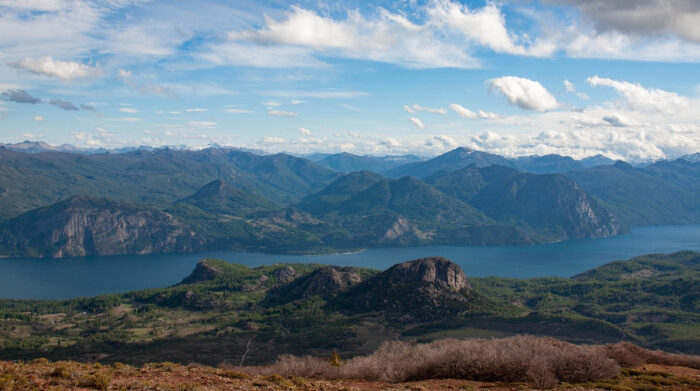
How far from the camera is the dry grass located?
54375mm

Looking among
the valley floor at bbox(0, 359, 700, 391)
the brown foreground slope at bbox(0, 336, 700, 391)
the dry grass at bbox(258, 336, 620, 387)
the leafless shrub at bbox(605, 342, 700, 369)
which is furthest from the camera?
the leafless shrub at bbox(605, 342, 700, 369)

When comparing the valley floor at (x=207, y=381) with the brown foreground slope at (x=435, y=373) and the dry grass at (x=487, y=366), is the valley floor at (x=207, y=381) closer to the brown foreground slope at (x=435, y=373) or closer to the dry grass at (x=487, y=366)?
the brown foreground slope at (x=435, y=373)

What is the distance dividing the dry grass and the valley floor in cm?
187

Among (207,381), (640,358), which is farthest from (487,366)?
(207,381)

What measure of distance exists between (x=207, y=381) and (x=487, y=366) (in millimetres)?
30836

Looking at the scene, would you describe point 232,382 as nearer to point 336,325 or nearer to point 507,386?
point 507,386

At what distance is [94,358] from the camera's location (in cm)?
16225

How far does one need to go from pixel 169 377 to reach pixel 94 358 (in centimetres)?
13262

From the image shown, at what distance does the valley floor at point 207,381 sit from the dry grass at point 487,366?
1.87m

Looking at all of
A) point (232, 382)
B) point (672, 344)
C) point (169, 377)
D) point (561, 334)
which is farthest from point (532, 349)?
point (672, 344)

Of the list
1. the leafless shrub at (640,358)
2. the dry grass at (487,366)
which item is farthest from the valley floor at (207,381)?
the dry grass at (487,366)

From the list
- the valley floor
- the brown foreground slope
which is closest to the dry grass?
the brown foreground slope

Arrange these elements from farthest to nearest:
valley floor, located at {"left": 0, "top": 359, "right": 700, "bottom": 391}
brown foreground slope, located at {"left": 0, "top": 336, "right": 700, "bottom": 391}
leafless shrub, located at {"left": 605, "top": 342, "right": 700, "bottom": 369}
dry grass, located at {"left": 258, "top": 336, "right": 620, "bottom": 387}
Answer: leafless shrub, located at {"left": 605, "top": 342, "right": 700, "bottom": 369}
dry grass, located at {"left": 258, "top": 336, "right": 620, "bottom": 387}
brown foreground slope, located at {"left": 0, "top": 336, "right": 700, "bottom": 391}
valley floor, located at {"left": 0, "top": 359, "right": 700, "bottom": 391}

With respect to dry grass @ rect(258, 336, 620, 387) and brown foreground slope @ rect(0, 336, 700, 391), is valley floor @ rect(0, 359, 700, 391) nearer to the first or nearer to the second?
brown foreground slope @ rect(0, 336, 700, 391)
